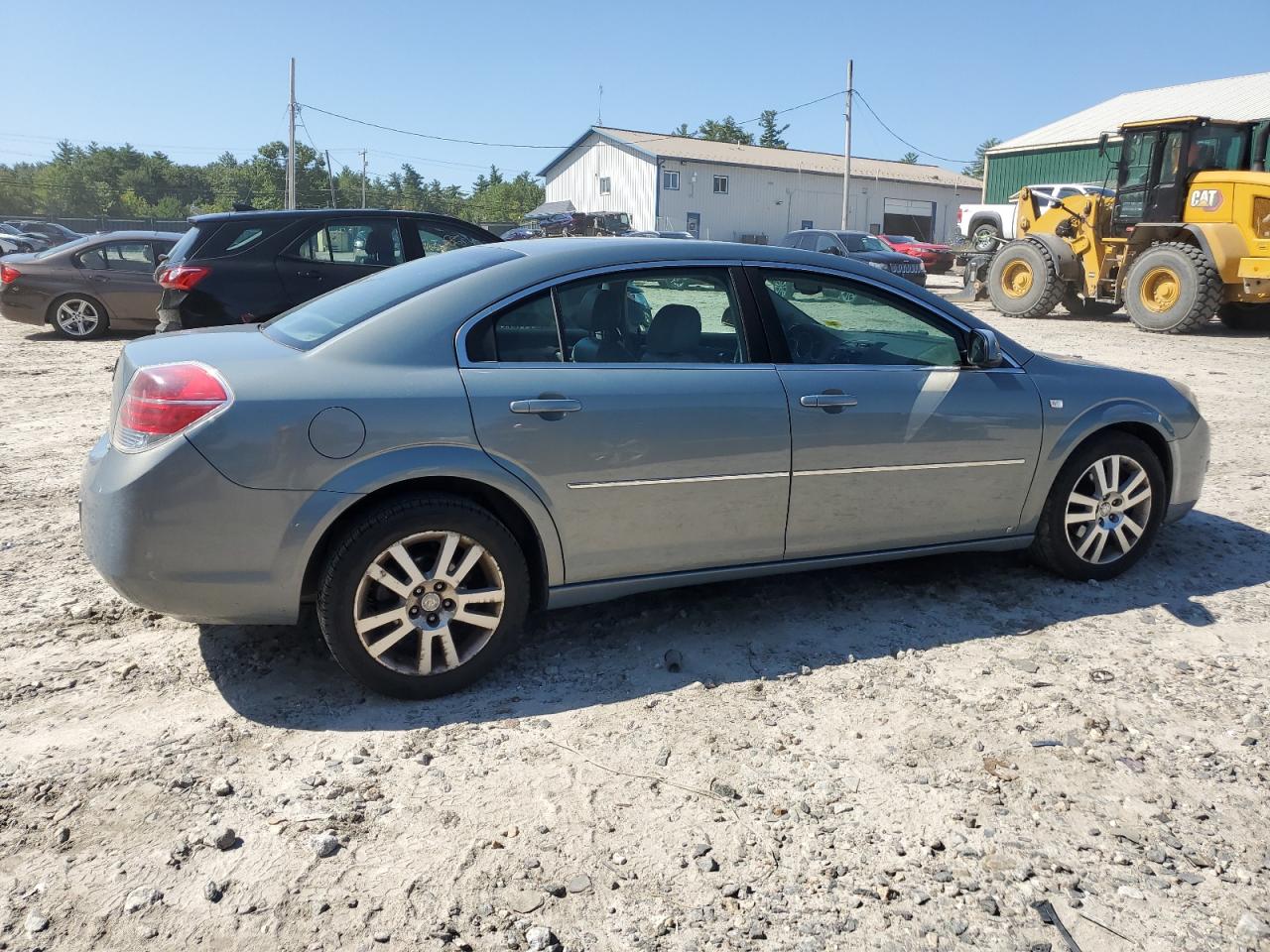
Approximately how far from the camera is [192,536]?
311 centimetres

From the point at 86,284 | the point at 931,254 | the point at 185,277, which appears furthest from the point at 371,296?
the point at 931,254

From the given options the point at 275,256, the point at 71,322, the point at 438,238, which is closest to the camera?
the point at 275,256

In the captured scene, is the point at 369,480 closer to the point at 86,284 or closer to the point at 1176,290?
the point at 86,284

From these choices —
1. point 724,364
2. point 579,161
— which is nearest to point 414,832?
point 724,364

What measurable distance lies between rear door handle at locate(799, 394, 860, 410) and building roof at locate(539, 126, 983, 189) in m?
41.3

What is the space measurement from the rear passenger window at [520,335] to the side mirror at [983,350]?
1812 mm

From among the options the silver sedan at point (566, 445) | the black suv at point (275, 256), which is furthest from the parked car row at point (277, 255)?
the silver sedan at point (566, 445)

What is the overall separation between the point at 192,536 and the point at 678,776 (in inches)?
66.4

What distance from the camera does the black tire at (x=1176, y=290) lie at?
14.2 metres

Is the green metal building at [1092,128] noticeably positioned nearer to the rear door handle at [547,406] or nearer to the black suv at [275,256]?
the black suv at [275,256]

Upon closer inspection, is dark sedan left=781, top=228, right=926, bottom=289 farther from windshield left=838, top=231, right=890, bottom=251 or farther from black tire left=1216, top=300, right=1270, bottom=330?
black tire left=1216, top=300, right=1270, bottom=330

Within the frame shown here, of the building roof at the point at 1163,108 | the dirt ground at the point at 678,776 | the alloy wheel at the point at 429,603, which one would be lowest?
the dirt ground at the point at 678,776

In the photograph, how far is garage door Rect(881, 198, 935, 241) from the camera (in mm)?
51406

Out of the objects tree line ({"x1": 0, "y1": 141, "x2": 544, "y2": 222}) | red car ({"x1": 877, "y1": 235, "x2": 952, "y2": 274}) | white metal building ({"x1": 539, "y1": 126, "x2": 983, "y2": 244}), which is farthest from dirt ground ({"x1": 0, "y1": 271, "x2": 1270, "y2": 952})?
tree line ({"x1": 0, "y1": 141, "x2": 544, "y2": 222})
